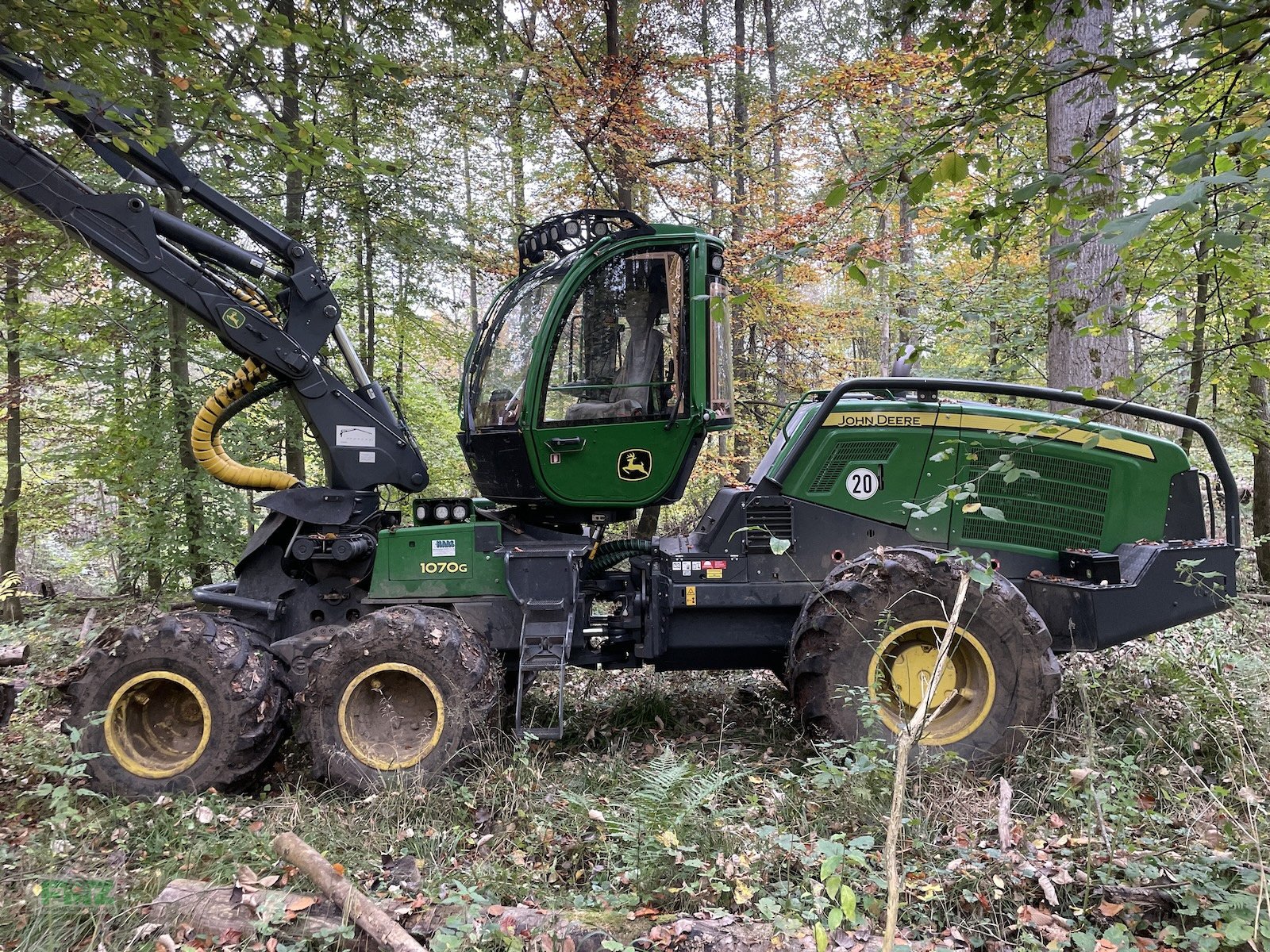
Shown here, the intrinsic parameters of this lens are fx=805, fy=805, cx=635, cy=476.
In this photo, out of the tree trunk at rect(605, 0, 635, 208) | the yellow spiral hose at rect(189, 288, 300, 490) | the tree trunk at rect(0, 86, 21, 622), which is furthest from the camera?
the tree trunk at rect(605, 0, 635, 208)

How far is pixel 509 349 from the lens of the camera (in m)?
4.86

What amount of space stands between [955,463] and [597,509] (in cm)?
→ 208

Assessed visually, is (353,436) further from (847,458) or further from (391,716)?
(847,458)

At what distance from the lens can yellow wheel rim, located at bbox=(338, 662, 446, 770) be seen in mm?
4242

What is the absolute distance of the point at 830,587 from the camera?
4203 millimetres

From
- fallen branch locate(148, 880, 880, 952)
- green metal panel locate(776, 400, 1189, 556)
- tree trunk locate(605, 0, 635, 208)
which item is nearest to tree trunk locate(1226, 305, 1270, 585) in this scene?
green metal panel locate(776, 400, 1189, 556)

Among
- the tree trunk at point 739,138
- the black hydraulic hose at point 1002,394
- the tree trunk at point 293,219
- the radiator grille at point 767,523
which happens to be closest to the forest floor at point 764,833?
the black hydraulic hose at point 1002,394

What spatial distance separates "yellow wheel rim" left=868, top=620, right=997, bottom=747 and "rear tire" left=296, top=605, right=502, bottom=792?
82.0 inches

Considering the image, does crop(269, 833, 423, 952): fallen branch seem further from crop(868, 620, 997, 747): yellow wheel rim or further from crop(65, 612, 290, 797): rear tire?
crop(868, 620, 997, 747): yellow wheel rim

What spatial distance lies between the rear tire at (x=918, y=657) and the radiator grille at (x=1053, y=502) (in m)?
0.61

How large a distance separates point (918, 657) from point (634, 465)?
73.8 inches

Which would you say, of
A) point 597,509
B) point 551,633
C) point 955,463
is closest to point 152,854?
point 551,633

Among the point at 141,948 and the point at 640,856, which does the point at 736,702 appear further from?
the point at 141,948

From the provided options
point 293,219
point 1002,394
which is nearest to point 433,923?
point 1002,394
